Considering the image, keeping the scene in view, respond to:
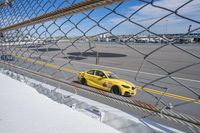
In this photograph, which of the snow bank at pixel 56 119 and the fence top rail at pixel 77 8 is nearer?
the snow bank at pixel 56 119

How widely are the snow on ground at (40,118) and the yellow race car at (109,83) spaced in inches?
233

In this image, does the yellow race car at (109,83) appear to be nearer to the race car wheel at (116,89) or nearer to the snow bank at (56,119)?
the race car wheel at (116,89)

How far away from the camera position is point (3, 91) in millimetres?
1130

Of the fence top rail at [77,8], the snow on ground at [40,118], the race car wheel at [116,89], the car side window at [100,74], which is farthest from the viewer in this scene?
the car side window at [100,74]

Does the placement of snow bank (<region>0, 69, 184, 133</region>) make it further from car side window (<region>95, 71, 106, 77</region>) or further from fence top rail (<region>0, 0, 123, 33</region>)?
car side window (<region>95, 71, 106, 77</region>)

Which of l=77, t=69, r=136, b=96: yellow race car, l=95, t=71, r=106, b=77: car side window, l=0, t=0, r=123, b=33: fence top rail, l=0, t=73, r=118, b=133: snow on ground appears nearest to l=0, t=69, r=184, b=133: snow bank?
l=0, t=73, r=118, b=133: snow on ground

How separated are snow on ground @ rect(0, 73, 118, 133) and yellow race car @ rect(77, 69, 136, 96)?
5.91 metres

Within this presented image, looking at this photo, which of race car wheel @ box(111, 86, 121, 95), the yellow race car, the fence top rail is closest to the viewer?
the fence top rail

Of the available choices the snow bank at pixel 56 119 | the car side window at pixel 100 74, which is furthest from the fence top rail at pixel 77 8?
the car side window at pixel 100 74

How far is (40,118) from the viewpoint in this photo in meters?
0.77

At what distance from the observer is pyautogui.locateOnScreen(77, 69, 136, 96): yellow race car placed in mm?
6789

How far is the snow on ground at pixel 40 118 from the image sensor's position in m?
0.69

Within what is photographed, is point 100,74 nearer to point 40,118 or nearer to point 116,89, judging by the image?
point 116,89

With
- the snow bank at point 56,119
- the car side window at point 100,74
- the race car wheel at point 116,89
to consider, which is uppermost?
the snow bank at point 56,119
